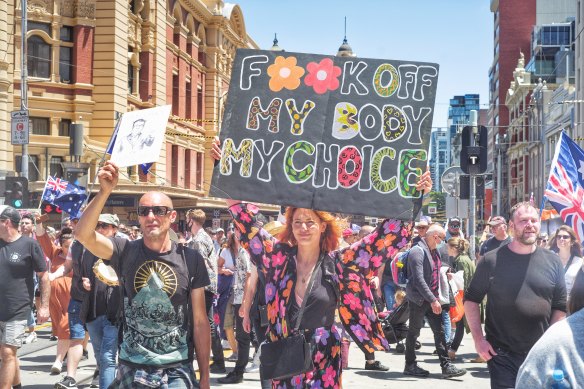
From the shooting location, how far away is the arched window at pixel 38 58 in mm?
33188

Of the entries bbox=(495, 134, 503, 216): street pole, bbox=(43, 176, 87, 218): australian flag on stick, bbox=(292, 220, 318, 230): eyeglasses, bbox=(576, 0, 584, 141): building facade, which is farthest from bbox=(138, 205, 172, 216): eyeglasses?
bbox=(495, 134, 503, 216): street pole

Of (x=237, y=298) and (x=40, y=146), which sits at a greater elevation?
(x=40, y=146)

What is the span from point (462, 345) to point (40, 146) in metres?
23.0

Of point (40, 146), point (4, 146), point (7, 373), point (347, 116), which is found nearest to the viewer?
point (347, 116)

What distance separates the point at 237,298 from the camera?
444 inches

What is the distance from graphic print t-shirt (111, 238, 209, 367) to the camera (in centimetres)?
500

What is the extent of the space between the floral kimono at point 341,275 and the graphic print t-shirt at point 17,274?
319cm

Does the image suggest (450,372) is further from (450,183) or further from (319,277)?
(450,183)

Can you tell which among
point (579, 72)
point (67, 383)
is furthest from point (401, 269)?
point (579, 72)

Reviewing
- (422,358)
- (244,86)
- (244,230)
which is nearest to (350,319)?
(244,230)

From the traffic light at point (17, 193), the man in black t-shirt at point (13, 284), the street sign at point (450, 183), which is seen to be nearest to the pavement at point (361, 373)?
the man in black t-shirt at point (13, 284)

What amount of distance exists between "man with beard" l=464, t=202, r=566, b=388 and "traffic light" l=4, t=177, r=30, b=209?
50.0 ft

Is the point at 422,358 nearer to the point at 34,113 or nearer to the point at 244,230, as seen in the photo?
the point at 244,230

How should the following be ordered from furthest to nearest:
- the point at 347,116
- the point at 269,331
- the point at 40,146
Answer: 1. the point at 40,146
2. the point at 347,116
3. the point at 269,331
